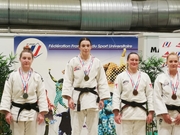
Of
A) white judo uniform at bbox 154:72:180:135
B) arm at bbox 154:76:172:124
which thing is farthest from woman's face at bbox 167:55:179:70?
arm at bbox 154:76:172:124

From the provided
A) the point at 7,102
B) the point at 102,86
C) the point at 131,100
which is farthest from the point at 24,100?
the point at 131,100

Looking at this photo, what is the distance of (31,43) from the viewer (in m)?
5.24

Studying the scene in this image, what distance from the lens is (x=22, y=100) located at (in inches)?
144

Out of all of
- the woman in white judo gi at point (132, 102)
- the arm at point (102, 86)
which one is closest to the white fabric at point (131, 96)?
the woman in white judo gi at point (132, 102)

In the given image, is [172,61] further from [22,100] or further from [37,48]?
[37,48]

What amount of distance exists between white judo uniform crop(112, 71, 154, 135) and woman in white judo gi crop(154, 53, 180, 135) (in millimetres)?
159

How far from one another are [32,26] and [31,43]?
4.81 feet

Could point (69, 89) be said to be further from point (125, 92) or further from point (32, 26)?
point (32, 26)

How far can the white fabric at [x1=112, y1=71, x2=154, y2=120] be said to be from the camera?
3.82m

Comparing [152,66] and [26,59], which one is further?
[152,66]

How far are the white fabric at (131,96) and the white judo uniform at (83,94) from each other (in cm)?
16

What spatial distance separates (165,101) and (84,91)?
0.96 metres

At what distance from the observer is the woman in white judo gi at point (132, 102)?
12.6ft

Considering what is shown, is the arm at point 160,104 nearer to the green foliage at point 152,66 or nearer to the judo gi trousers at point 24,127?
the green foliage at point 152,66
